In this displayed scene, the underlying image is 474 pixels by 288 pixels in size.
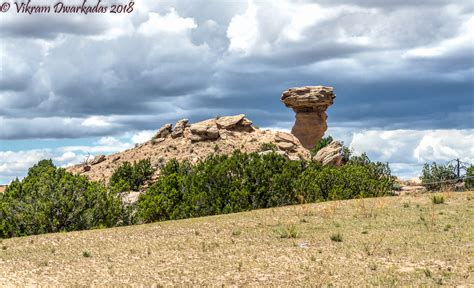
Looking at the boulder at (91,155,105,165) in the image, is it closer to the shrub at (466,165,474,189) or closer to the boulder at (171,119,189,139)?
the boulder at (171,119,189,139)

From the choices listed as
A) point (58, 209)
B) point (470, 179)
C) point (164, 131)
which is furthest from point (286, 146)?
point (58, 209)

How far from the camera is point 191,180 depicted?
30.1 m

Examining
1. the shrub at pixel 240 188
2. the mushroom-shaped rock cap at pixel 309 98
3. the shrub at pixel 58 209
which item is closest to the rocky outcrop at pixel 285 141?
the mushroom-shaped rock cap at pixel 309 98

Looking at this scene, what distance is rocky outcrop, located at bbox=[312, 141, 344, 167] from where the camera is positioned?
48.5m

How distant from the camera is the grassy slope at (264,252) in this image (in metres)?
13.2

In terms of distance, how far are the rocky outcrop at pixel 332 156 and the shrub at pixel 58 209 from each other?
25.4 m

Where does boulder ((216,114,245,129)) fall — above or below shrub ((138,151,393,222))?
above

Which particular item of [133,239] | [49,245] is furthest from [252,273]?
[49,245]

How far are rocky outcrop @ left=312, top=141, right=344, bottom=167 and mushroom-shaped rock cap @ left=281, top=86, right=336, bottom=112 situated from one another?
18582 millimetres

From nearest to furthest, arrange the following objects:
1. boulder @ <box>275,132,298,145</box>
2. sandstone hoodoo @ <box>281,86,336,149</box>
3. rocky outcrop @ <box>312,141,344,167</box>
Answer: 1. rocky outcrop @ <box>312,141,344,167</box>
2. boulder @ <box>275,132,298,145</box>
3. sandstone hoodoo @ <box>281,86,336,149</box>

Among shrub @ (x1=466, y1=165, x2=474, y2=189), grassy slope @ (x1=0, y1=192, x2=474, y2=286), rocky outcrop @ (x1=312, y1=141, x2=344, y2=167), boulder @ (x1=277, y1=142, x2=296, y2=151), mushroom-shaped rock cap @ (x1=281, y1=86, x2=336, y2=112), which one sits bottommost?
grassy slope @ (x1=0, y1=192, x2=474, y2=286)

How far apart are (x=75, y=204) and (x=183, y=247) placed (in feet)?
31.8

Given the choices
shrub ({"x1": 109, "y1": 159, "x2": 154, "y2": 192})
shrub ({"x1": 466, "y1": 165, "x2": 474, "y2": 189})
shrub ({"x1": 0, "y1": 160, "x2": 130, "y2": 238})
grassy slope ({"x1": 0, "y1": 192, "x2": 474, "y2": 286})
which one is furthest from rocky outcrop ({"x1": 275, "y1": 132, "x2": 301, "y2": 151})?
grassy slope ({"x1": 0, "y1": 192, "x2": 474, "y2": 286})

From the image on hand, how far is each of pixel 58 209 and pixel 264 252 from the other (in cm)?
1171
